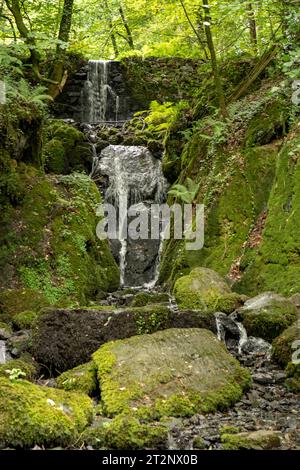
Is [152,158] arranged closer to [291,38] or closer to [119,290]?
[119,290]

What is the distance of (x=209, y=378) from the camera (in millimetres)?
4539

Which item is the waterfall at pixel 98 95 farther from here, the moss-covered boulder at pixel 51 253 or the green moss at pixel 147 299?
the green moss at pixel 147 299

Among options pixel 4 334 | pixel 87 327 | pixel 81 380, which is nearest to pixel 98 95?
pixel 4 334

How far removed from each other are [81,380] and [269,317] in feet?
8.74

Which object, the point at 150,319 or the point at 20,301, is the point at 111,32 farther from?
the point at 150,319

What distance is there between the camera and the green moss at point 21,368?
14.9ft

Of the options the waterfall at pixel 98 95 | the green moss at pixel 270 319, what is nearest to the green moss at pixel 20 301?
the green moss at pixel 270 319

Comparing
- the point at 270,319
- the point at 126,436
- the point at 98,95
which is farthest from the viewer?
the point at 98,95

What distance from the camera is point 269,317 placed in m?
6.10

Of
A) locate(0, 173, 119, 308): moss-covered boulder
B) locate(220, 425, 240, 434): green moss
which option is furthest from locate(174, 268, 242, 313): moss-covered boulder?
locate(220, 425, 240, 434): green moss

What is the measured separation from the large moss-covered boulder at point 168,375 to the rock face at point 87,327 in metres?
0.51

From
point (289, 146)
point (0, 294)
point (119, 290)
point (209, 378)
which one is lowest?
point (119, 290)

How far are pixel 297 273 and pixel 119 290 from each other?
4721 mm
